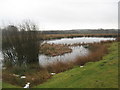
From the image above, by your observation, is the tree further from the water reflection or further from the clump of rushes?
the clump of rushes

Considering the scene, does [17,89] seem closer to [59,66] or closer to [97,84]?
[97,84]

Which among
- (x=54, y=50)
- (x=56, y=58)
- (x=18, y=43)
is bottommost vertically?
(x=56, y=58)

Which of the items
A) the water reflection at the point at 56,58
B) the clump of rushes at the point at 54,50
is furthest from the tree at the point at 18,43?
the clump of rushes at the point at 54,50

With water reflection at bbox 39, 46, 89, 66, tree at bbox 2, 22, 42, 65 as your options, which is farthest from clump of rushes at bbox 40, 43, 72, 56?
tree at bbox 2, 22, 42, 65

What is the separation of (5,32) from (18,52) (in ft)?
7.22

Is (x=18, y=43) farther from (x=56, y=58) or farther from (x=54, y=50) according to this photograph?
(x=54, y=50)

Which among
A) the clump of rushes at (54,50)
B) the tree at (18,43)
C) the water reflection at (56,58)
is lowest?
the water reflection at (56,58)

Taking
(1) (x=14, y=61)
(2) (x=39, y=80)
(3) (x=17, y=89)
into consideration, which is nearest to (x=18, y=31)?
(1) (x=14, y=61)

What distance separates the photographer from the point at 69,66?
1141 cm

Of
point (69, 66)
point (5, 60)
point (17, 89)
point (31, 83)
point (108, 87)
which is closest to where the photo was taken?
point (108, 87)

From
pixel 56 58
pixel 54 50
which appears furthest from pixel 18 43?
pixel 54 50

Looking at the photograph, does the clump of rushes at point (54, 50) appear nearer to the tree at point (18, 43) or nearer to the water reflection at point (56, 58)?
the water reflection at point (56, 58)

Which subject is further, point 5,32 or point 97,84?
point 5,32

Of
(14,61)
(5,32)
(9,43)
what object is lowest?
(14,61)
